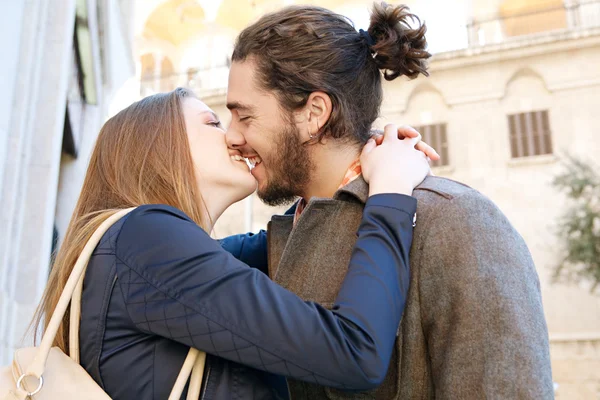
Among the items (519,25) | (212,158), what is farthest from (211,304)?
(519,25)

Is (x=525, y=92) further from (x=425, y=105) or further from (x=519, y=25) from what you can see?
(x=519, y=25)

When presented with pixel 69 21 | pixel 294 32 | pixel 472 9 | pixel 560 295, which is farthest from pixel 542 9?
pixel 294 32

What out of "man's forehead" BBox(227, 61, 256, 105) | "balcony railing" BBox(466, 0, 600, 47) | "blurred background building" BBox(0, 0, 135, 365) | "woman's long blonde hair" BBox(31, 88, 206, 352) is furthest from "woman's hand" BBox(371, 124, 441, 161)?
"balcony railing" BBox(466, 0, 600, 47)

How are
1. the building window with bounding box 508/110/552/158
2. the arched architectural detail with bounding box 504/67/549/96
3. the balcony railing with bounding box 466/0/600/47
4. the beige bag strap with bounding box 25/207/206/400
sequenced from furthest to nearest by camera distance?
the balcony railing with bounding box 466/0/600/47 → the arched architectural detail with bounding box 504/67/549/96 → the building window with bounding box 508/110/552/158 → the beige bag strap with bounding box 25/207/206/400

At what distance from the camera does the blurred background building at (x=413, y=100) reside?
17.0 ft

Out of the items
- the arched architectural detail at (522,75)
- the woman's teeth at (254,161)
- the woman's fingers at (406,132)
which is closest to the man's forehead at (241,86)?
the woman's teeth at (254,161)

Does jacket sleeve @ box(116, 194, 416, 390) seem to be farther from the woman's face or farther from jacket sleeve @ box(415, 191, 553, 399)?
the woman's face

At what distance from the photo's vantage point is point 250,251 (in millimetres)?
2912

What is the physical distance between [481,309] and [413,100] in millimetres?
21188

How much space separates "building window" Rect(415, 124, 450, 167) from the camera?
840 inches

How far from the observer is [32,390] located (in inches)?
64.6

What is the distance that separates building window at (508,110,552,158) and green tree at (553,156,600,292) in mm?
1321

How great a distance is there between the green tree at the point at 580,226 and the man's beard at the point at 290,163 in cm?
1723

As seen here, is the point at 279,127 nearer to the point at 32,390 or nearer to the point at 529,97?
the point at 32,390
